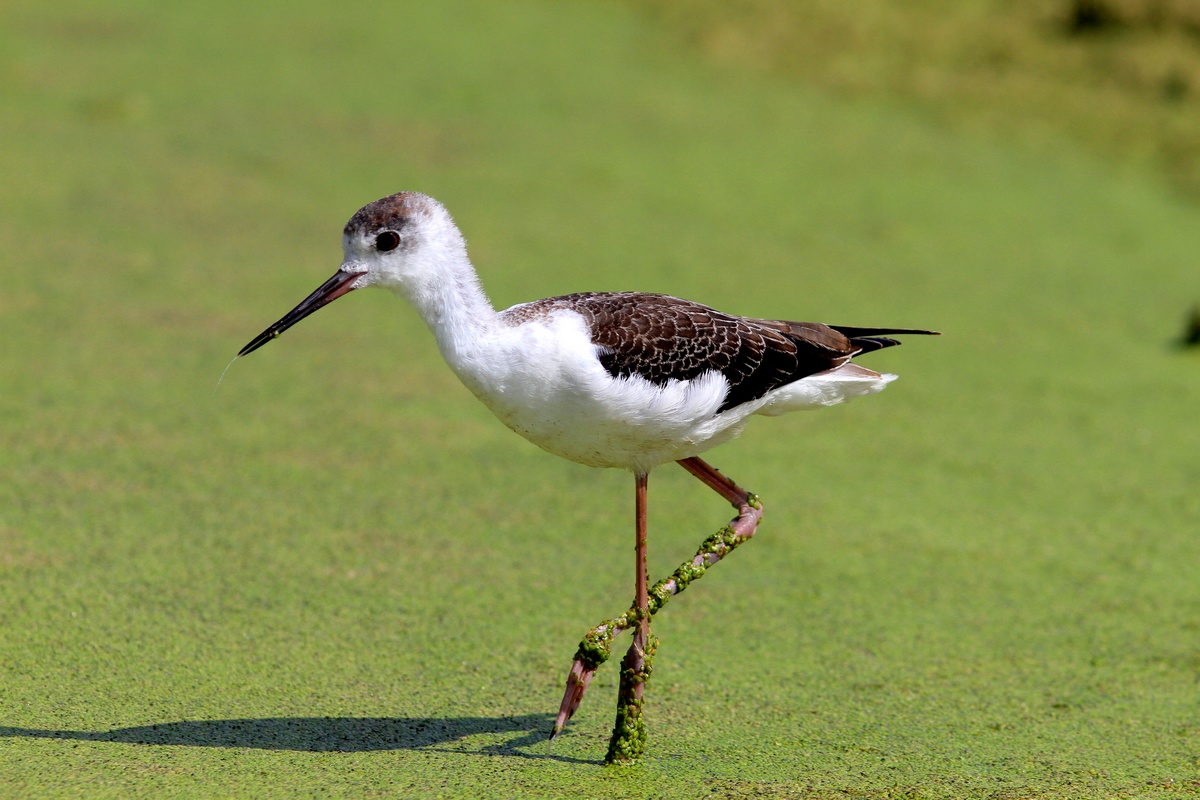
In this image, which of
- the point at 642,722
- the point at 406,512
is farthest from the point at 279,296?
the point at 642,722

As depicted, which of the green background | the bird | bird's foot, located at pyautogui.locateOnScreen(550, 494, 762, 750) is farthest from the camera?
the green background

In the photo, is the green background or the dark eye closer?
the dark eye

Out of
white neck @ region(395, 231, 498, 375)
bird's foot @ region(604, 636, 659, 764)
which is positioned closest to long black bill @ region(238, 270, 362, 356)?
white neck @ region(395, 231, 498, 375)

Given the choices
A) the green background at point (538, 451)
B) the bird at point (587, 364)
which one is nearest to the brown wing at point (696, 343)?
the bird at point (587, 364)

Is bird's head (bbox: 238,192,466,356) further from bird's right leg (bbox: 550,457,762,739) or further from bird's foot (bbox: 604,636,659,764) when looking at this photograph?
bird's foot (bbox: 604,636,659,764)

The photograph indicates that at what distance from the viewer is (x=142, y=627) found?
346 cm

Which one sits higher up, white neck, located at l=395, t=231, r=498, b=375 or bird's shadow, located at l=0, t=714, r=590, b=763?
white neck, located at l=395, t=231, r=498, b=375

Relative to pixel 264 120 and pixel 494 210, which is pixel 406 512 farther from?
pixel 264 120

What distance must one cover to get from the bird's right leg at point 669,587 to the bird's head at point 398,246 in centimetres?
78

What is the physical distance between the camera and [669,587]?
310 cm

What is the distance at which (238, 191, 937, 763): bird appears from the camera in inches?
114

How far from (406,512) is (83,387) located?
1.36 meters

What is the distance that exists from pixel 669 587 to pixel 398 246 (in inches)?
38.1

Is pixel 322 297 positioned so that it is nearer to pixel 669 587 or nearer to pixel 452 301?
pixel 452 301
